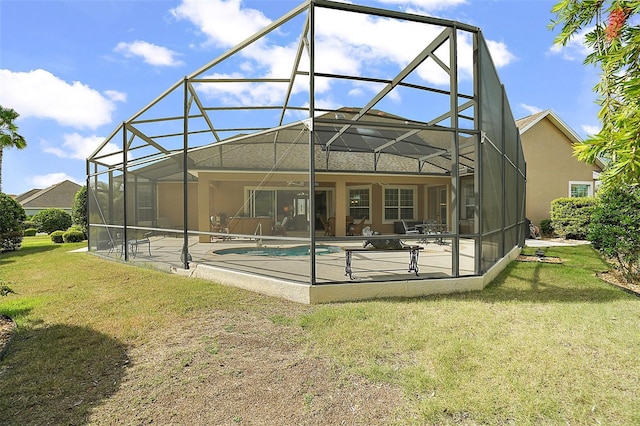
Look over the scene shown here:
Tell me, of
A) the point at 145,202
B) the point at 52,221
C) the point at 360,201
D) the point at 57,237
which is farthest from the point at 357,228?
the point at 52,221

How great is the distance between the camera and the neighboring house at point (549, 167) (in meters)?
16.9

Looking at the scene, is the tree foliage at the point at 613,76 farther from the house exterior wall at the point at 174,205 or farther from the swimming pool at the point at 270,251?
the house exterior wall at the point at 174,205

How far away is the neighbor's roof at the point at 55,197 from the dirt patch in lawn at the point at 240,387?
4986 cm

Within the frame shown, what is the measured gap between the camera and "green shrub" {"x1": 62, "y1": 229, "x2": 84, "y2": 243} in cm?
1736

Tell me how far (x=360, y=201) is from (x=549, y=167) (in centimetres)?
962

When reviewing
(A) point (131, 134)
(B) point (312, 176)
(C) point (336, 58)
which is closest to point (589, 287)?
(B) point (312, 176)

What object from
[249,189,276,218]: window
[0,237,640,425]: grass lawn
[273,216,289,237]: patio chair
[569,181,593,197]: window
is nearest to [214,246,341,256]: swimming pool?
[273,216,289,237]: patio chair

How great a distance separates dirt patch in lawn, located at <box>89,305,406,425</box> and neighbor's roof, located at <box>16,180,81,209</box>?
164 feet

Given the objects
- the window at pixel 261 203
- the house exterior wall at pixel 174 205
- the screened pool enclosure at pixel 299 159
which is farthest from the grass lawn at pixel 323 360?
the house exterior wall at pixel 174 205

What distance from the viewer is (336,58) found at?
7.18 metres

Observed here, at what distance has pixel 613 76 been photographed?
399cm

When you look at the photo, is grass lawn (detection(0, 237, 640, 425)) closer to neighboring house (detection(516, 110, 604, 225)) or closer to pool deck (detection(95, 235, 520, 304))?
pool deck (detection(95, 235, 520, 304))

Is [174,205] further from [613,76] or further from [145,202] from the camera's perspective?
[613,76]

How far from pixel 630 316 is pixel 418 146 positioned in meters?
9.04
